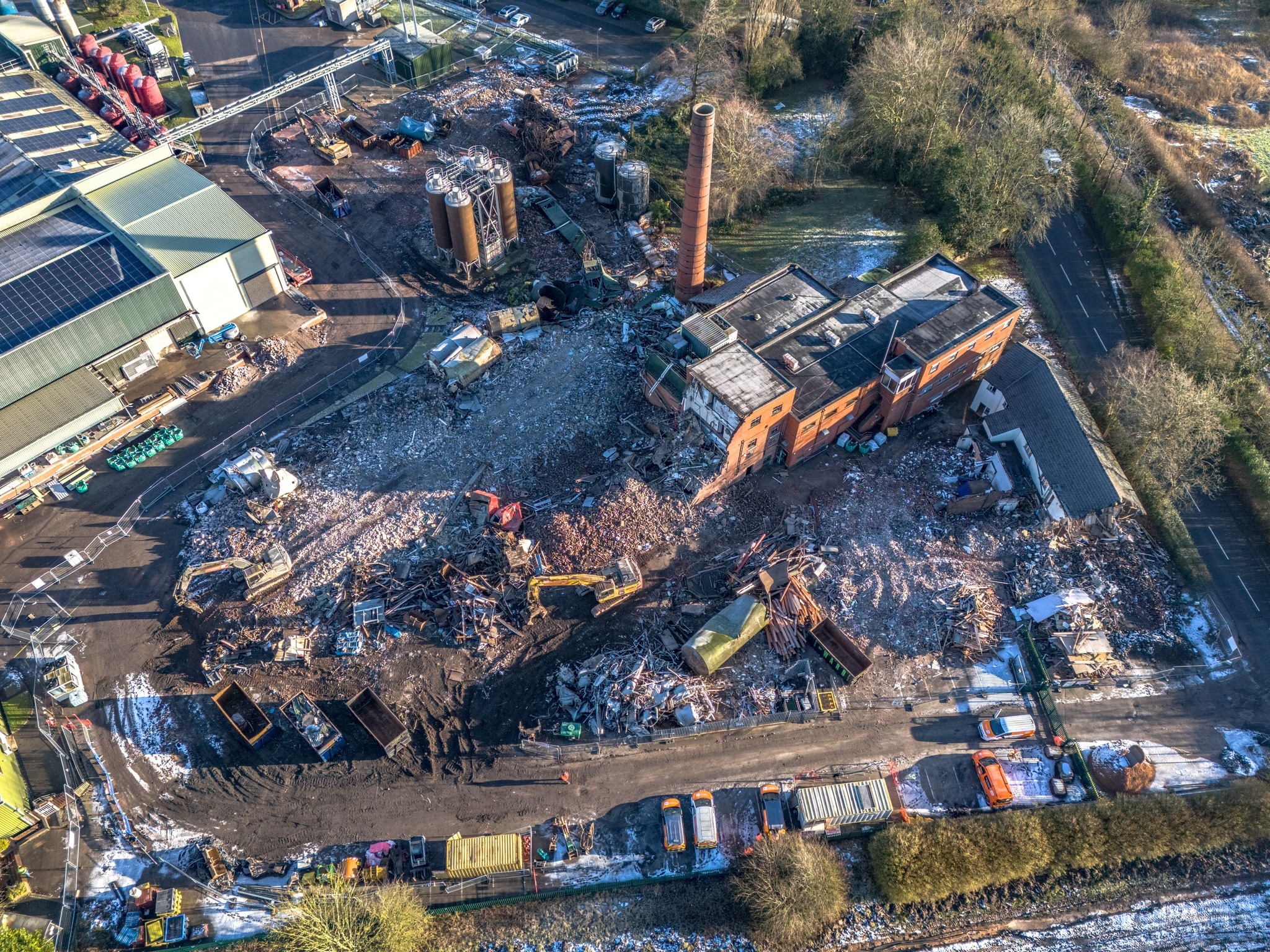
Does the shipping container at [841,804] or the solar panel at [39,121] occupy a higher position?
the solar panel at [39,121]

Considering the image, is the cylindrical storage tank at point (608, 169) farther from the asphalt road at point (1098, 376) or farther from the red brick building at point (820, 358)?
the asphalt road at point (1098, 376)

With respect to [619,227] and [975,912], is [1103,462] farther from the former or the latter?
[619,227]

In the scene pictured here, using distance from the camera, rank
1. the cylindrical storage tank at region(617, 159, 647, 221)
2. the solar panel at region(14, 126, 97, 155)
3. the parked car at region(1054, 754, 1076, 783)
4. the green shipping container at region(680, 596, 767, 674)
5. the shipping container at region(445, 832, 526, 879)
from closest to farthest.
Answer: the shipping container at region(445, 832, 526, 879) < the parked car at region(1054, 754, 1076, 783) < the green shipping container at region(680, 596, 767, 674) < the solar panel at region(14, 126, 97, 155) < the cylindrical storage tank at region(617, 159, 647, 221)

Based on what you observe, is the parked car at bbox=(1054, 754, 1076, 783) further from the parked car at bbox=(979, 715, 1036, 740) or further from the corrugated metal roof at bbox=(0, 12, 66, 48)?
the corrugated metal roof at bbox=(0, 12, 66, 48)

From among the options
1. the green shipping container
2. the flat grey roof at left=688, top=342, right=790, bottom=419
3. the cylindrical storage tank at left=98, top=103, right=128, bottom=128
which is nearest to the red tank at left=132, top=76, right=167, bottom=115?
the cylindrical storage tank at left=98, top=103, right=128, bottom=128

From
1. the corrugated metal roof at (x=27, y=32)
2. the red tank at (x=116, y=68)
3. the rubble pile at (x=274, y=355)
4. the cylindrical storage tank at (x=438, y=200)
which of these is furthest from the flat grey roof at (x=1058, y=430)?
the corrugated metal roof at (x=27, y=32)

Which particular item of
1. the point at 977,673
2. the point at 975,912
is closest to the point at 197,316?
the point at 977,673
